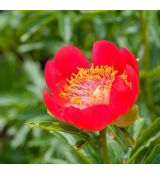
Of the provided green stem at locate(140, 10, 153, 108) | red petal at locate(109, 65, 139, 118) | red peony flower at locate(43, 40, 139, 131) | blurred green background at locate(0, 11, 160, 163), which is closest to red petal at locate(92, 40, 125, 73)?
red peony flower at locate(43, 40, 139, 131)

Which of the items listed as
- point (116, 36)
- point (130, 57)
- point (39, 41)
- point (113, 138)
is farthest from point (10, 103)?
point (130, 57)

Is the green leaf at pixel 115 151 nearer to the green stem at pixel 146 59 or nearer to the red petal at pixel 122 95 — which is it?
the red petal at pixel 122 95

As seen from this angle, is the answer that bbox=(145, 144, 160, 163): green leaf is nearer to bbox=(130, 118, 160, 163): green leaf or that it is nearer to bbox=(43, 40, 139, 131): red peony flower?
bbox=(130, 118, 160, 163): green leaf

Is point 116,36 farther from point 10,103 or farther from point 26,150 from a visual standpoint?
point 26,150

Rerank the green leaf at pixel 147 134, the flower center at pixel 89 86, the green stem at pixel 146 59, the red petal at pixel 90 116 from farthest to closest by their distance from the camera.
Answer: the green stem at pixel 146 59 → the green leaf at pixel 147 134 → the flower center at pixel 89 86 → the red petal at pixel 90 116

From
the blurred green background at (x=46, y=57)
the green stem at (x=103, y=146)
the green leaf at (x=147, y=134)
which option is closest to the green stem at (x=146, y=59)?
the blurred green background at (x=46, y=57)
